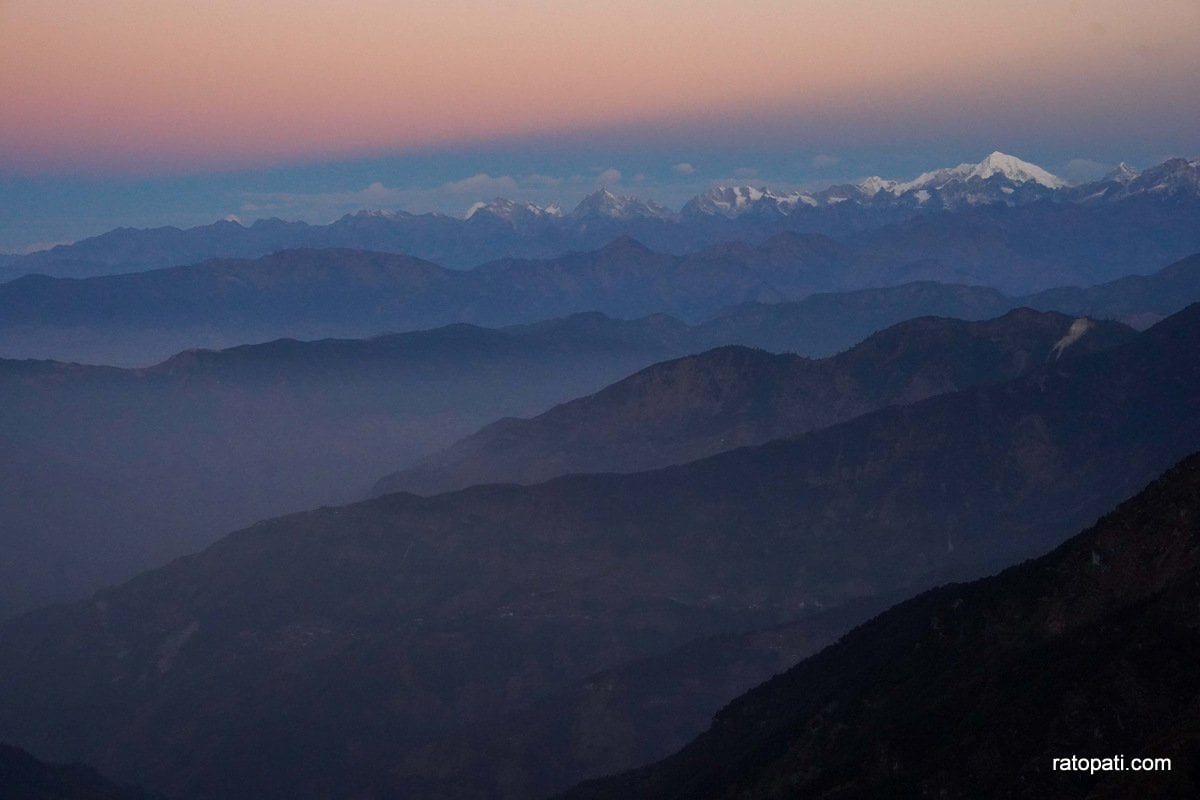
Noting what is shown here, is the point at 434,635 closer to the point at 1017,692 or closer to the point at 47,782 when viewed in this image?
the point at 47,782

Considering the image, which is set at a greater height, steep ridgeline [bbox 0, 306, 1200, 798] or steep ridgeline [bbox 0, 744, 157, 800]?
steep ridgeline [bbox 0, 744, 157, 800]

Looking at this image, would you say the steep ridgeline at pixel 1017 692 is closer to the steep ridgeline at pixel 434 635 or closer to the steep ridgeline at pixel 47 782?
the steep ridgeline at pixel 47 782

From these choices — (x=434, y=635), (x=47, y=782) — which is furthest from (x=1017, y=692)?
(x=434, y=635)

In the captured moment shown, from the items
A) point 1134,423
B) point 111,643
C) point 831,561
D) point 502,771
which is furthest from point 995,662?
point 111,643

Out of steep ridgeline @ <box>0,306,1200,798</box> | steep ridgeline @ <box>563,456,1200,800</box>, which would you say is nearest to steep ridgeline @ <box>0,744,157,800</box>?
steep ridgeline @ <box>0,306,1200,798</box>

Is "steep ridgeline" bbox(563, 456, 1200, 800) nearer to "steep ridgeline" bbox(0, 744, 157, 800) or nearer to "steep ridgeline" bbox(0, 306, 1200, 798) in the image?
"steep ridgeline" bbox(0, 744, 157, 800)
